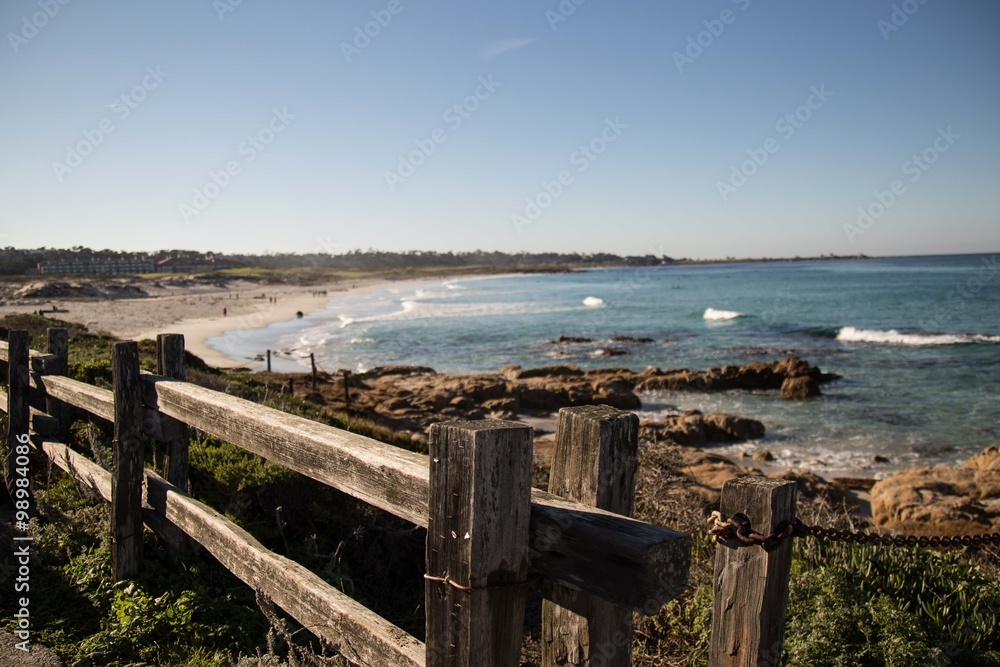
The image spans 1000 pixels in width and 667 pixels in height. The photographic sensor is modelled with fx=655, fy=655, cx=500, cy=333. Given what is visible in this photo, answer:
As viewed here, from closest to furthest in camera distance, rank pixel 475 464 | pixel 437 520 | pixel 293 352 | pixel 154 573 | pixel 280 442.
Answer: pixel 475 464 → pixel 437 520 → pixel 280 442 → pixel 154 573 → pixel 293 352

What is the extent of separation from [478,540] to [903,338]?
3853cm

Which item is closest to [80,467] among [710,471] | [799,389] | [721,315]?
[710,471]

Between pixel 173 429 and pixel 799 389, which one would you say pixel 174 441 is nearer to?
pixel 173 429

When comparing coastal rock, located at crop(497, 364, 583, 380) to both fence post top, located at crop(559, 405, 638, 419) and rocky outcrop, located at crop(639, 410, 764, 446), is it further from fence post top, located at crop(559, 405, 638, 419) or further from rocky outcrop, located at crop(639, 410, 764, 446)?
fence post top, located at crop(559, 405, 638, 419)

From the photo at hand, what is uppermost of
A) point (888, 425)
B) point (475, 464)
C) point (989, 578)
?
point (475, 464)

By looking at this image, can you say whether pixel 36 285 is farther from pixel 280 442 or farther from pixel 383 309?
pixel 280 442

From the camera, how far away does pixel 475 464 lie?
157 centimetres

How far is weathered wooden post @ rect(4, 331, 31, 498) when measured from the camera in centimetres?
545

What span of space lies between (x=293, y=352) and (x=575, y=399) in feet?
48.2

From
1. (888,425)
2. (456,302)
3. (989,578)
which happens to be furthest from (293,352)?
(456,302)

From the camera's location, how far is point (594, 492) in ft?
5.55

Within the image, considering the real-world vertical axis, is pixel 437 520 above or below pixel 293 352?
above

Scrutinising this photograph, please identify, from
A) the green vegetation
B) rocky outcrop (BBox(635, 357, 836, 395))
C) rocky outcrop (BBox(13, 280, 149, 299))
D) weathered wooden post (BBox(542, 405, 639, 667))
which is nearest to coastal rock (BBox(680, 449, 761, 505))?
the green vegetation

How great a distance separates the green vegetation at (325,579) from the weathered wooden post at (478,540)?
129cm
